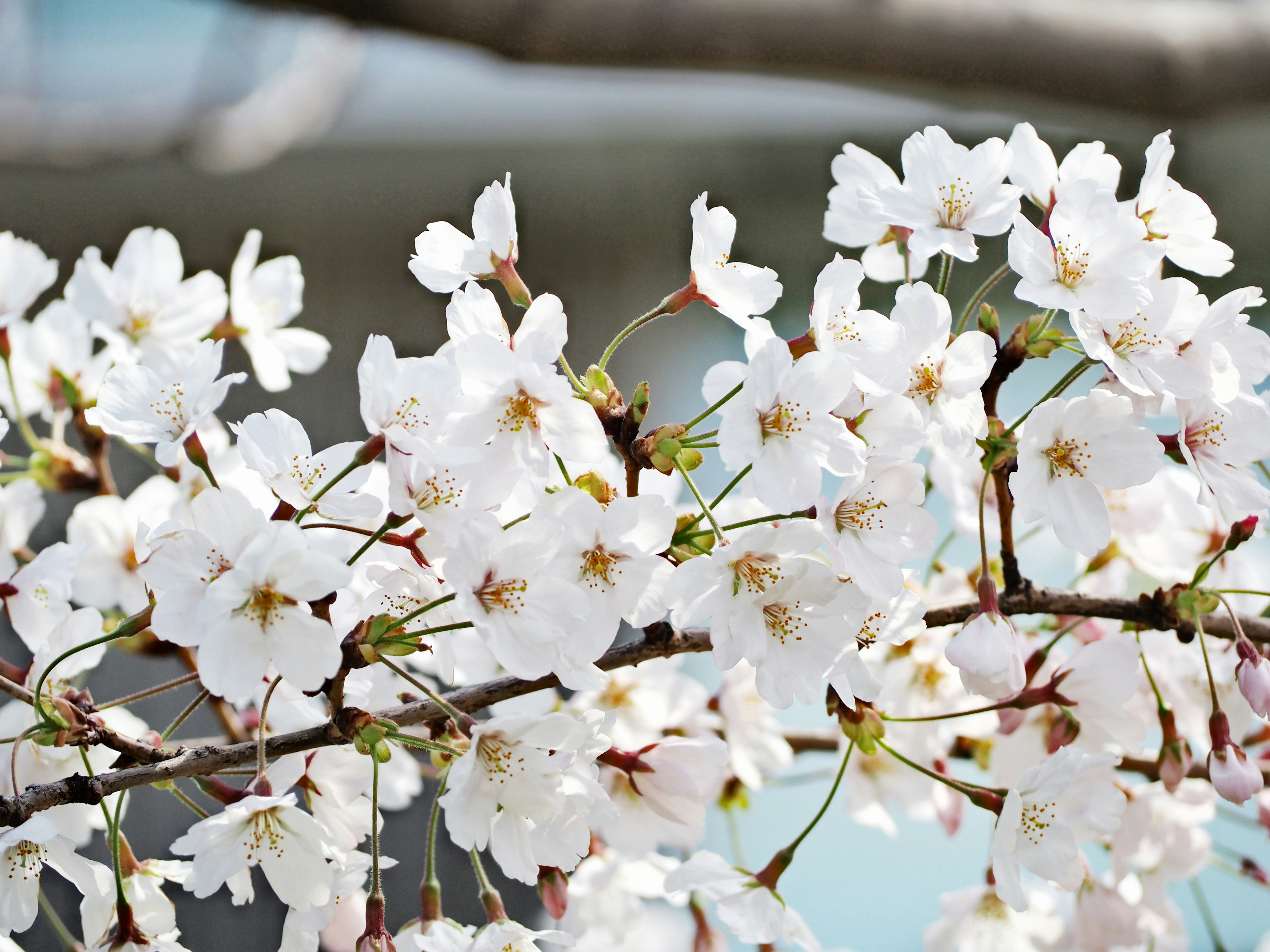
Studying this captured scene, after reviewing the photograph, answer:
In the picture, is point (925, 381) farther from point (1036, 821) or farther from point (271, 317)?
point (271, 317)

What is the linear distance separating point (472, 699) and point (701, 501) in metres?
0.14

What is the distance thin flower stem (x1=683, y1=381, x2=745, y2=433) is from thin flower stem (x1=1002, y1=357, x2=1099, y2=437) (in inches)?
4.7

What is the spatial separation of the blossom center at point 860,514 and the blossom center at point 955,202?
13 cm

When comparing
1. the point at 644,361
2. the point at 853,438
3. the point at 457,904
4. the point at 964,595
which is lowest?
the point at 457,904

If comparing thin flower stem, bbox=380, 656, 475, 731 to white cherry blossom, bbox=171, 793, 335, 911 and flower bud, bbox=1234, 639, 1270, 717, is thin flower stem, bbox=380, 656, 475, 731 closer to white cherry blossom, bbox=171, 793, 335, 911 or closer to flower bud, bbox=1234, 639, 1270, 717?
white cherry blossom, bbox=171, 793, 335, 911

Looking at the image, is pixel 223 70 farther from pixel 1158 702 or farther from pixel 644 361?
pixel 1158 702

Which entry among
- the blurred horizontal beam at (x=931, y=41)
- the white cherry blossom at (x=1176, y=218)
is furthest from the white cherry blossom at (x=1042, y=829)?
the blurred horizontal beam at (x=931, y=41)

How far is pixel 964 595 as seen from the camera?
2.25ft

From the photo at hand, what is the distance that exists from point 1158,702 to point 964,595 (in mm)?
138

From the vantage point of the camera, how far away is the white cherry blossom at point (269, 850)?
0.41 meters

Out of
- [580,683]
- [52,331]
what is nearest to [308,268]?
[52,331]

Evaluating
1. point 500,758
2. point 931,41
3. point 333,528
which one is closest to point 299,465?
point 333,528

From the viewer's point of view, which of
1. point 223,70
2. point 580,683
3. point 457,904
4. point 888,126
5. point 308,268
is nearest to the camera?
point 580,683

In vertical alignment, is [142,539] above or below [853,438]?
below
